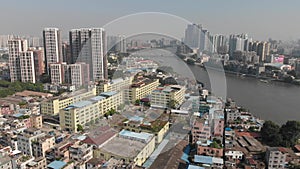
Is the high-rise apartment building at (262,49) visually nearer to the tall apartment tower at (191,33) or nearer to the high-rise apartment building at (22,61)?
the tall apartment tower at (191,33)

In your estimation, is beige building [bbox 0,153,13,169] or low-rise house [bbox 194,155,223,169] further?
low-rise house [bbox 194,155,223,169]

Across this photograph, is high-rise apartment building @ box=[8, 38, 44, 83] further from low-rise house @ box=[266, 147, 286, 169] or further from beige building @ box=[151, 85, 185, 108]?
low-rise house @ box=[266, 147, 286, 169]

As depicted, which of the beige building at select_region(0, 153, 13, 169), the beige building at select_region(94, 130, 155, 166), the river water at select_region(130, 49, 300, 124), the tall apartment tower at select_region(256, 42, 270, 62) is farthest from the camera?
the tall apartment tower at select_region(256, 42, 270, 62)

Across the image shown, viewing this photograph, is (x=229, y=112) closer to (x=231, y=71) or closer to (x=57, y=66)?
(x=57, y=66)

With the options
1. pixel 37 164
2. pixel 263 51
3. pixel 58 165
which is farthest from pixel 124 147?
pixel 263 51

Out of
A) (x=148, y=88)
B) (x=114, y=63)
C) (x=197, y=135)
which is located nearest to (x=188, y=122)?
(x=197, y=135)

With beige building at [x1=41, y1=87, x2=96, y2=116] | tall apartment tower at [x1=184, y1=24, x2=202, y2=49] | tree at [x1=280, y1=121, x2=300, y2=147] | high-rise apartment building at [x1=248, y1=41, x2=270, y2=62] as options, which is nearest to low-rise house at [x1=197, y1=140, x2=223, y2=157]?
tree at [x1=280, y1=121, x2=300, y2=147]
